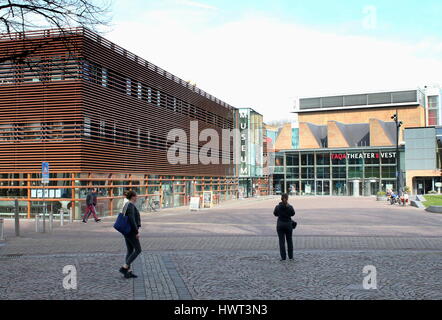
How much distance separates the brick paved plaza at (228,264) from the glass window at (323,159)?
52030 mm

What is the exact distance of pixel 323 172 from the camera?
70.4 meters

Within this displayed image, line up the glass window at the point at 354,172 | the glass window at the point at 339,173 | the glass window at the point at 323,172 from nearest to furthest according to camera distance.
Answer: the glass window at the point at 354,172 < the glass window at the point at 339,173 < the glass window at the point at 323,172

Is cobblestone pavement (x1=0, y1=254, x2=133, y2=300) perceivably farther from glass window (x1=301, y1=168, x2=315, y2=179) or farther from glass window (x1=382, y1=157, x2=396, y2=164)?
glass window (x1=301, y1=168, x2=315, y2=179)

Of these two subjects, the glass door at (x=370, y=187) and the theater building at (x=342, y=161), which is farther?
the theater building at (x=342, y=161)

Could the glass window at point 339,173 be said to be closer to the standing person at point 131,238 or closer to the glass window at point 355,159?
the glass window at point 355,159

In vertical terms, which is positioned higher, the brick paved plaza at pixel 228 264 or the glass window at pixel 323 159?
the glass window at pixel 323 159

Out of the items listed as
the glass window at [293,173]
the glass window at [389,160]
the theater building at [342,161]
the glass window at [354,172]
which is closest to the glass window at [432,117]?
the theater building at [342,161]

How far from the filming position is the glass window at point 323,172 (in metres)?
70.0

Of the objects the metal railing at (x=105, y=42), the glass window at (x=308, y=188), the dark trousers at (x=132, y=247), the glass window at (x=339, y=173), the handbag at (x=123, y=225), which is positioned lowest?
the glass window at (x=308, y=188)

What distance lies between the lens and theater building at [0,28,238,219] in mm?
24047

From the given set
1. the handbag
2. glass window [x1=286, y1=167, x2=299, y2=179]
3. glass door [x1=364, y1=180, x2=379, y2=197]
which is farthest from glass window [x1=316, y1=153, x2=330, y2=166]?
the handbag
